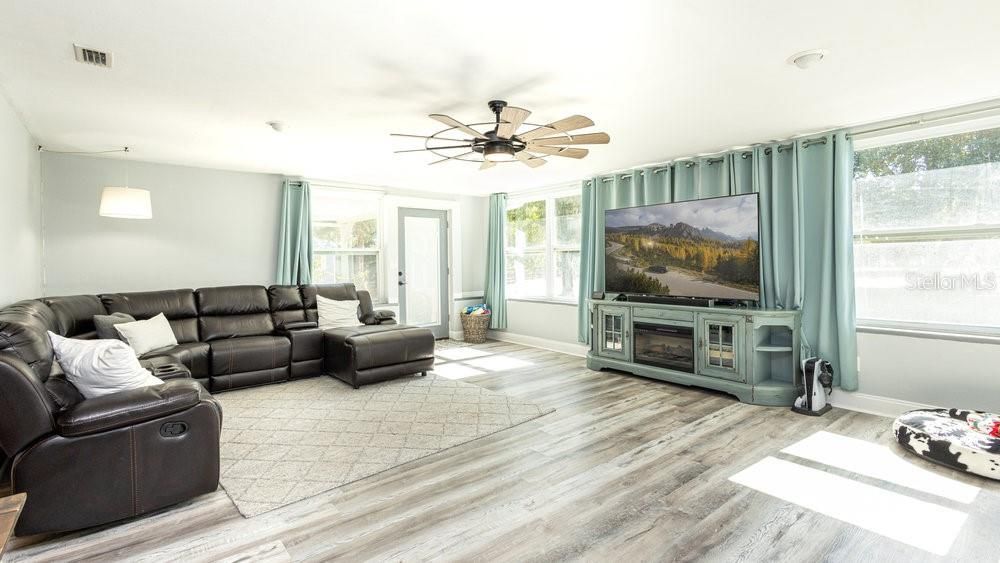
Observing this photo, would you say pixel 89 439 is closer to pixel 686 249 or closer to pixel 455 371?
pixel 455 371

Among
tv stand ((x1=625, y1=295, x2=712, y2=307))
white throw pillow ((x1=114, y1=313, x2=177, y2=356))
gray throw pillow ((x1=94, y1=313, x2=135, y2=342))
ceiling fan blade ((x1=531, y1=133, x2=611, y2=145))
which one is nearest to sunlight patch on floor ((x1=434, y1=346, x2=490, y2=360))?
tv stand ((x1=625, y1=295, x2=712, y2=307))

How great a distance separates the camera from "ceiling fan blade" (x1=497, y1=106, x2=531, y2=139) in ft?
8.76

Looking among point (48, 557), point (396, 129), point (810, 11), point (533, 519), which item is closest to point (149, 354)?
point (48, 557)

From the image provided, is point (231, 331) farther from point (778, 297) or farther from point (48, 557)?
point (778, 297)

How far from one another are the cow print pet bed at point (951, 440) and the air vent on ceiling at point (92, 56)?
516cm

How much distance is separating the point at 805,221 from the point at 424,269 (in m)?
4.91

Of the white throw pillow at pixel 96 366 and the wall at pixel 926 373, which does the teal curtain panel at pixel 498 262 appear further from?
the white throw pillow at pixel 96 366

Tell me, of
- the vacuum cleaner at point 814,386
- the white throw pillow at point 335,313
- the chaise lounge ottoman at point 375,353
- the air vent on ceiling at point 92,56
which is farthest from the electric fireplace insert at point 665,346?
the air vent on ceiling at point 92,56

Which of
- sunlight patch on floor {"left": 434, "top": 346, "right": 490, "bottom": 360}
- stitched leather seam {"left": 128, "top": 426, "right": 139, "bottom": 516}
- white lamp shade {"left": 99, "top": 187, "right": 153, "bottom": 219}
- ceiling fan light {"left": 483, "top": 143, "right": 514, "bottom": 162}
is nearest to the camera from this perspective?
stitched leather seam {"left": 128, "top": 426, "right": 139, "bottom": 516}

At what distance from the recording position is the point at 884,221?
3846 mm

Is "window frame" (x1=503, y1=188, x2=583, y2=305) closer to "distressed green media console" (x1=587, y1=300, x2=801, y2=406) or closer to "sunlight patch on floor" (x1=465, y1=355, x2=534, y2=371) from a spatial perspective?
"sunlight patch on floor" (x1=465, y1=355, x2=534, y2=371)

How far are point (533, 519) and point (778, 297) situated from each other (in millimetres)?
3281

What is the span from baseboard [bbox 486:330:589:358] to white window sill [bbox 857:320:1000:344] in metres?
2.99

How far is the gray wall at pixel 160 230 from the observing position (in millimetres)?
4637
